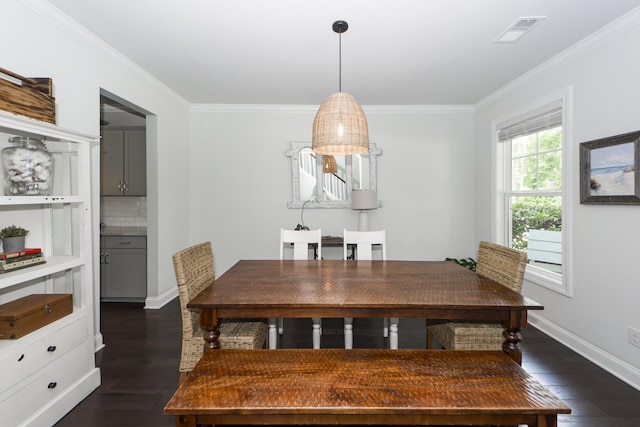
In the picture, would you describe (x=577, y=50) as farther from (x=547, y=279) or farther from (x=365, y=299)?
(x=365, y=299)

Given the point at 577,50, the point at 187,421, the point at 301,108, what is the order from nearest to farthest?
the point at 187,421 < the point at 577,50 < the point at 301,108

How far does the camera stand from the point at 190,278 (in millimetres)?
2018

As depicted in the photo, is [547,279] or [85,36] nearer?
[85,36]

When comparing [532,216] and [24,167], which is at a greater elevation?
[24,167]

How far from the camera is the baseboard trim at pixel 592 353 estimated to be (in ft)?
7.51

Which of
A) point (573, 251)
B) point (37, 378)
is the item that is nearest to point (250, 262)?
point (37, 378)

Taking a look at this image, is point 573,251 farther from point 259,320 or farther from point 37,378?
point 37,378

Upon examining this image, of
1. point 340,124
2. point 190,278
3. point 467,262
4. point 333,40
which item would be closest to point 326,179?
point 333,40

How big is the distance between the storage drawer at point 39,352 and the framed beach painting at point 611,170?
3.82m

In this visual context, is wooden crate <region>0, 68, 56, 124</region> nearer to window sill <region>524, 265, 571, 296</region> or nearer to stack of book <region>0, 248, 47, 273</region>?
stack of book <region>0, 248, 47, 273</region>

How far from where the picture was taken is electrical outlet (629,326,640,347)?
89.2 inches

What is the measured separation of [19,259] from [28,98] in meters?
0.89

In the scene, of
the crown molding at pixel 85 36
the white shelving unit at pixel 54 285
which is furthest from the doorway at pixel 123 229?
the white shelving unit at pixel 54 285

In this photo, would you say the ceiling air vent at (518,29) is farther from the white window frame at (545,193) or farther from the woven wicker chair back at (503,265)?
the woven wicker chair back at (503,265)
